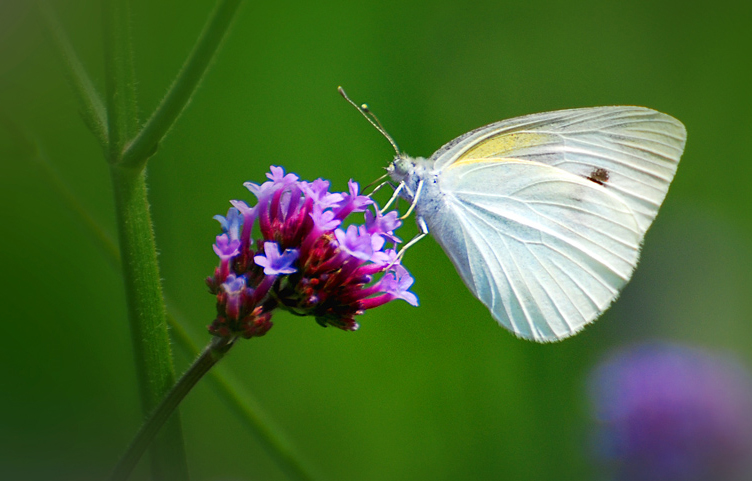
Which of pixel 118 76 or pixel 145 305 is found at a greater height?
pixel 118 76

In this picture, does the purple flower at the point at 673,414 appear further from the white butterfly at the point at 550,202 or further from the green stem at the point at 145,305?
the green stem at the point at 145,305

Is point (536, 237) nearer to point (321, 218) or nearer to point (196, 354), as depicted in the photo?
point (321, 218)

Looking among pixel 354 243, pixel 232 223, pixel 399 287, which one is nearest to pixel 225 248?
pixel 232 223

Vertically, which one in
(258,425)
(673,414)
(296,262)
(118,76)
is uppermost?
(118,76)

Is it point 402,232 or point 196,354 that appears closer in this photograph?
point 196,354

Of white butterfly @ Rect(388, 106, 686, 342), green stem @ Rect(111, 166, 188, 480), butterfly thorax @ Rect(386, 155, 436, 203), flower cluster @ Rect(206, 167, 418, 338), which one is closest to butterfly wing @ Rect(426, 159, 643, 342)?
white butterfly @ Rect(388, 106, 686, 342)

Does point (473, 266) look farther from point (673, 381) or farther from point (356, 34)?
point (356, 34)
